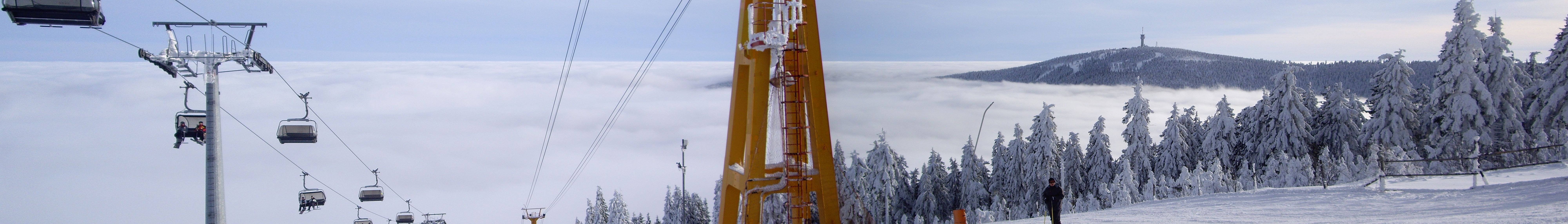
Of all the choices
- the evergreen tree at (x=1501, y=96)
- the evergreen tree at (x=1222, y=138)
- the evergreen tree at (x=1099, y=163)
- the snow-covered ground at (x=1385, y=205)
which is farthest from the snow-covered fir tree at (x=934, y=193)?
the snow-covered ground at (x=1385, y=205)

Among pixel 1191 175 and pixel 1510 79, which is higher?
pixel 1510 79

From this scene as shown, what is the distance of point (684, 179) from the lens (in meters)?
31.5

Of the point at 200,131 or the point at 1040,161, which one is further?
the point at 1040,161

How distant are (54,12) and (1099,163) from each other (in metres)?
41.1

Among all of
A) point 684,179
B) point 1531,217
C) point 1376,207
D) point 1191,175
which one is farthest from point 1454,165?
point 684,179

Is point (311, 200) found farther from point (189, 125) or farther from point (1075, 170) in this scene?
point (1075, 170)

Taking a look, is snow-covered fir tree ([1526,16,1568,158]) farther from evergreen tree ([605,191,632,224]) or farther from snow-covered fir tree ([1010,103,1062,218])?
evergreen tree ([605,191,632,224])

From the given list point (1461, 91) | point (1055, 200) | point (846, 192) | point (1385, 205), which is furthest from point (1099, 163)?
point (1055, 200)

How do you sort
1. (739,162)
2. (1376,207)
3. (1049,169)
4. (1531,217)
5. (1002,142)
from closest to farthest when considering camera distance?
(1531,217) < (1376,207) < (739,162) < (1049,169) < (1002,142)

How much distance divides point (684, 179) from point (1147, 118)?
80.2 ft

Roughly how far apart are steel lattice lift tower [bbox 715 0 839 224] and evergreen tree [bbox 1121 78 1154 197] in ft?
101

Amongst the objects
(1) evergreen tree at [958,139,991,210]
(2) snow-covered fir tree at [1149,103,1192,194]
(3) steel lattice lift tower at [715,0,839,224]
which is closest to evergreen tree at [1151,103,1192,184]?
(2) snow-covered fir tree at [1149,103,1192,194]

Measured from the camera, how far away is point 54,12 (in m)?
11.9

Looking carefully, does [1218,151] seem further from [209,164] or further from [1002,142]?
[209,164]
